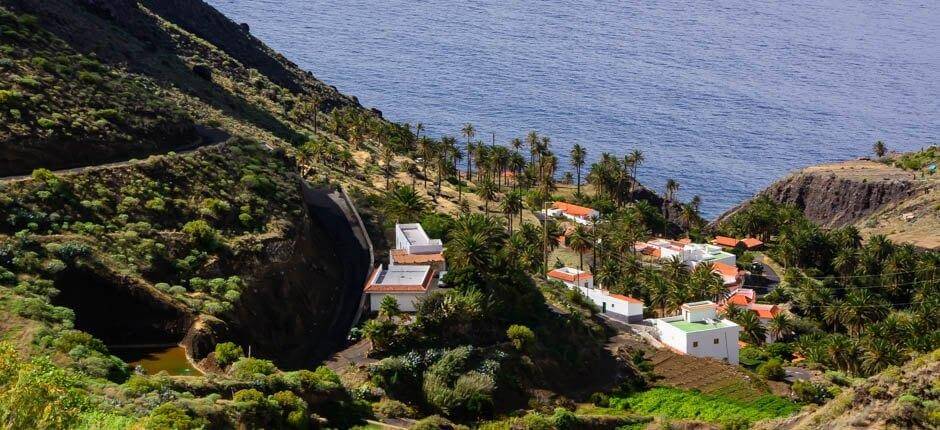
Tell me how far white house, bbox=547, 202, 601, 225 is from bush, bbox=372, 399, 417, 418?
3206 inches

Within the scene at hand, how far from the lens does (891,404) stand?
49.2 meters

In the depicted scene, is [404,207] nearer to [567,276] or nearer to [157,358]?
[567,276]

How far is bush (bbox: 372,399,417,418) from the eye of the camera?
56.3 metres

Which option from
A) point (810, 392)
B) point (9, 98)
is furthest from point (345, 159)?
point (810, 392)

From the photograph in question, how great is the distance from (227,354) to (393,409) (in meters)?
9.05

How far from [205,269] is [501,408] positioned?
1945 cm

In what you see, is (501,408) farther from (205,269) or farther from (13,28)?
(13,28)

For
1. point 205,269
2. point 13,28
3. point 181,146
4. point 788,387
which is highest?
point 13,28

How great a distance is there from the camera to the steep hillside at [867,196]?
504ft

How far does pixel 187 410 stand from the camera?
42750 millimetres

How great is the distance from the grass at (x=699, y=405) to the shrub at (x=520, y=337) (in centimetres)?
639

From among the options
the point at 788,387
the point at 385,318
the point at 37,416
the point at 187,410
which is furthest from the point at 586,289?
the point at 37,416

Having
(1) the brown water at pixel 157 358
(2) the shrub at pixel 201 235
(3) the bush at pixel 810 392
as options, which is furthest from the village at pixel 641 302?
(1) the brown water at pixel 157 358

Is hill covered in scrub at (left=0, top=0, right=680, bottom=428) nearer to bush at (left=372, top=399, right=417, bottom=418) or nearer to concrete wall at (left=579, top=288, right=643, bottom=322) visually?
bush at (left=372, top=399, right=417, bottom=418)
